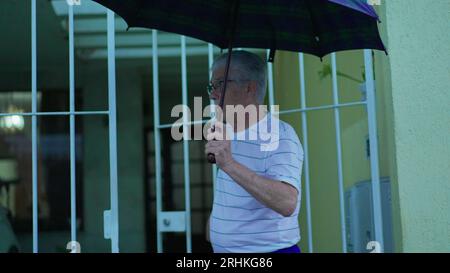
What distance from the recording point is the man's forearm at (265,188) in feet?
6.64

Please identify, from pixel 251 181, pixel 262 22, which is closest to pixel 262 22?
pixel 262 22

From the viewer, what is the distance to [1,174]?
7.16m

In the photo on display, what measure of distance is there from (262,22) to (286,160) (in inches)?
25.9

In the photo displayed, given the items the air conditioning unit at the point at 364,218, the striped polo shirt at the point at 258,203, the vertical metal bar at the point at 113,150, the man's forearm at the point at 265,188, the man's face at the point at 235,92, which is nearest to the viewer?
the man's forearm at the point at 265,188

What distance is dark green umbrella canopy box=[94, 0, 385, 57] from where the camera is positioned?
2.33 metres

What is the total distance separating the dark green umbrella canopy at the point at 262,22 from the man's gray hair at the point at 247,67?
85mm

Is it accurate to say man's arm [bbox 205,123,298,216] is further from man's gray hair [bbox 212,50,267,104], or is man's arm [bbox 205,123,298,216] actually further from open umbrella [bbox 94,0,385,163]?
open umbrella [bbox 94,0,385,163]

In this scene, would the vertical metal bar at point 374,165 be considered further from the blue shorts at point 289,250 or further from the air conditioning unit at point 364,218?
the blue shorts at point 289,250

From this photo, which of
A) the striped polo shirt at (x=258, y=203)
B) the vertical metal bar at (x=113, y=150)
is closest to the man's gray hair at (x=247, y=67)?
the striped polo shirt at (x=258, y=203)

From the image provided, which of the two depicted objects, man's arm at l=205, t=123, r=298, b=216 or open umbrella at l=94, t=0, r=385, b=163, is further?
open umbrella at l=94, t=0, r=385, b=163

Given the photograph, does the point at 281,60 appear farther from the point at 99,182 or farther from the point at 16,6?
the point at 99,182

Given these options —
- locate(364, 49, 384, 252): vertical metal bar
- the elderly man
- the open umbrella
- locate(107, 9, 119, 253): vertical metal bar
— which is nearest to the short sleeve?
the elderly man

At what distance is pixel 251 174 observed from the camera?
2.04 metres
